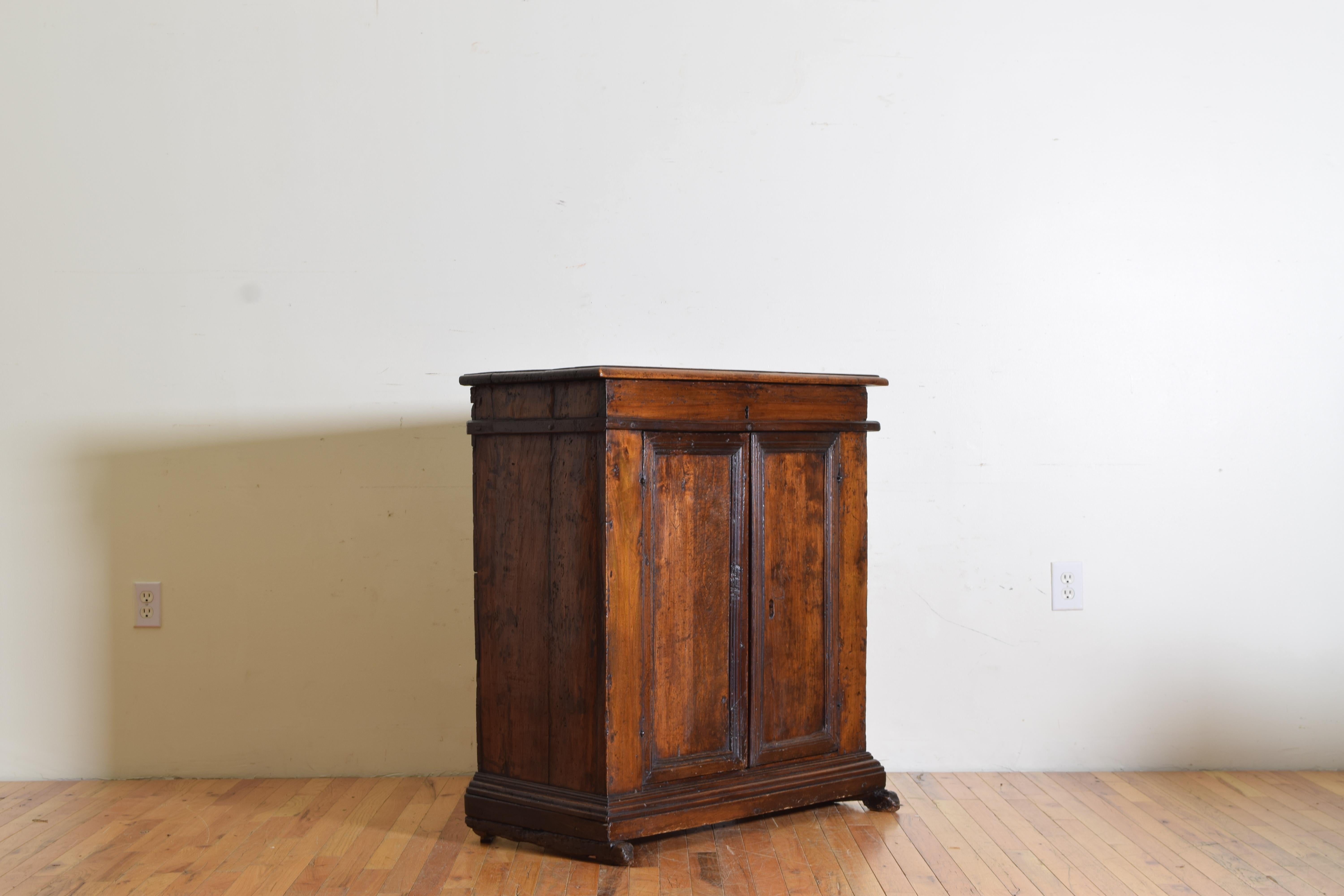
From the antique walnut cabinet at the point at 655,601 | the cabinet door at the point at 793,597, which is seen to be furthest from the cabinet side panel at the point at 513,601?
the cabinet door at the point at 793,597

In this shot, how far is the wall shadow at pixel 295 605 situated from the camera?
8.51 feet

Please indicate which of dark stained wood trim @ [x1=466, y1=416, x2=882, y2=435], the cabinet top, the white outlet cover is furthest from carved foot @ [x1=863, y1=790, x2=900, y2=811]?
the cabinet top

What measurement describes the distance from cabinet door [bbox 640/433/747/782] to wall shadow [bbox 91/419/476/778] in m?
0.70

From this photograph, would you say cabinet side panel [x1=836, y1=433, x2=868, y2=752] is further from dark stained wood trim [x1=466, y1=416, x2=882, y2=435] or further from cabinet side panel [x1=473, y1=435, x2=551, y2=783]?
cabinet side panel [x1=473, y1=435, x2=551, y2=783]

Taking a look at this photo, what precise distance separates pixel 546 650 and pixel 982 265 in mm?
1486

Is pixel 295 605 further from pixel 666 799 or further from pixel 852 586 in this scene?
pixel 852 586

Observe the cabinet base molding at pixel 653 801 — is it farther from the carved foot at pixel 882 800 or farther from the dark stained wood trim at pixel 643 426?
the dark stained wood trim at pixel 643 426

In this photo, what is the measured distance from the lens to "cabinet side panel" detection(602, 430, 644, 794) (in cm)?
202

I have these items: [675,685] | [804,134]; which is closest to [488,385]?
[675,685]

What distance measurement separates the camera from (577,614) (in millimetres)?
2055

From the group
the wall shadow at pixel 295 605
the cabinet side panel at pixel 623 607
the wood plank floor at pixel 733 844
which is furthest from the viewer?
the wall shadow at pixel 295 605

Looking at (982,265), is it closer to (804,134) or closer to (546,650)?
(804,134)

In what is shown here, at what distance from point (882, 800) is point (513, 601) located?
95 centimetres

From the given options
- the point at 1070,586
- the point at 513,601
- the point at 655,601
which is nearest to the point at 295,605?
the point at 513,601
